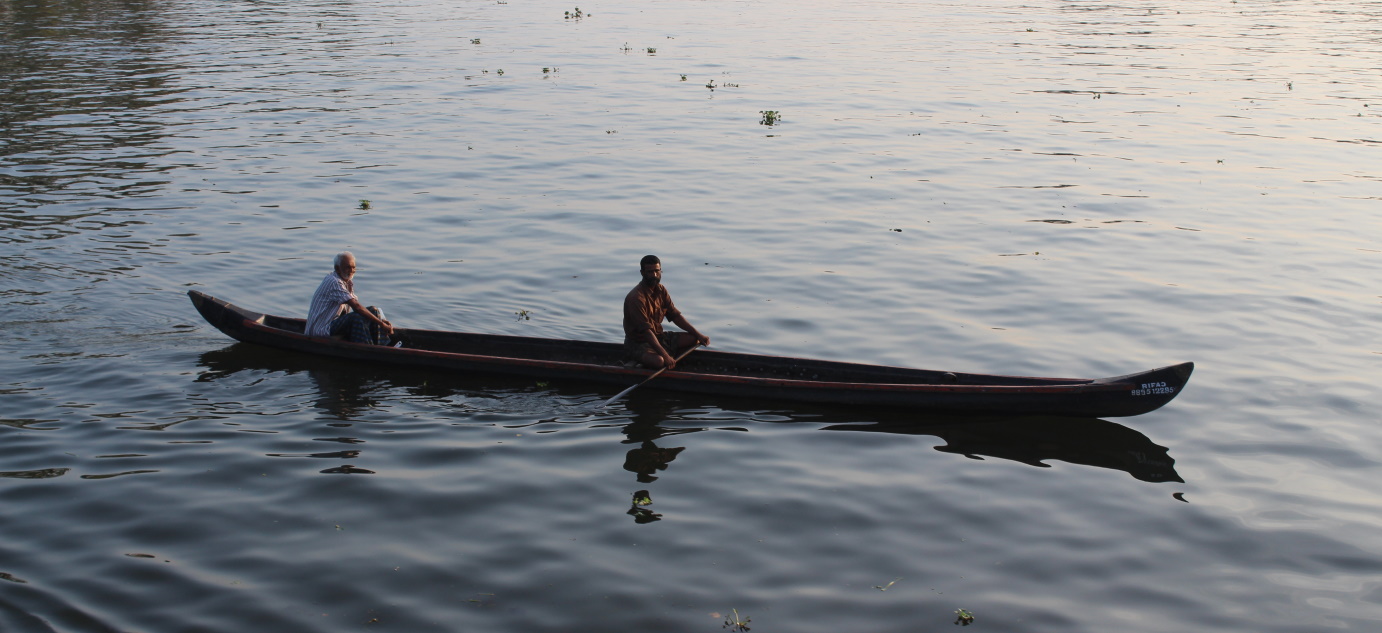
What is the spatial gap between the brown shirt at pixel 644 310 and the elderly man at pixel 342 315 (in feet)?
8.70

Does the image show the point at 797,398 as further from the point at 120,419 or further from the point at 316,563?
the point at 120,419

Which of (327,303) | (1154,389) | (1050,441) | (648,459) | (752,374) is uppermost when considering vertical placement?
(327,303)

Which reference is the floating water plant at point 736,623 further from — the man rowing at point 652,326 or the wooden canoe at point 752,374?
the man rowing at point 652,326

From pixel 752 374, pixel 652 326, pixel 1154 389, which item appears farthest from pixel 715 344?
pixel 1154 389

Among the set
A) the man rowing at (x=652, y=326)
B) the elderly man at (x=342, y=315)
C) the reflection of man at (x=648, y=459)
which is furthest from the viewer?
the elderly man at (x=342, y=315)

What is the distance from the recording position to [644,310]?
11852 mm

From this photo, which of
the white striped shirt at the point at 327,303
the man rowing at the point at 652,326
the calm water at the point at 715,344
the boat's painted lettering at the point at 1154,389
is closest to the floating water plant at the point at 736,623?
the calm water at the point at 715,344

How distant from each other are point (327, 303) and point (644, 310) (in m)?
3.52

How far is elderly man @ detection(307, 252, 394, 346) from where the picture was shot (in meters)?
12.4

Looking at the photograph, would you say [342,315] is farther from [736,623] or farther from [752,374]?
[736,623]

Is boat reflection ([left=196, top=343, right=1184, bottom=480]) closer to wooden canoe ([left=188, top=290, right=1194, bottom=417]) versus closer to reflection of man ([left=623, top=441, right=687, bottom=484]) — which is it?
reflection of man ([left=623, top=441, right=687, bottom=484])

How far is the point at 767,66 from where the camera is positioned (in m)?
37.2

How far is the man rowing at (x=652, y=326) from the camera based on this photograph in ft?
38.4

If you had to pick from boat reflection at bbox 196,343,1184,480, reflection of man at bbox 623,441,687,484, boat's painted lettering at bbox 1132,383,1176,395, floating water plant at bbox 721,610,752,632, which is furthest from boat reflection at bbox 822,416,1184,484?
floating water plant at bbox 721,610,752,632
